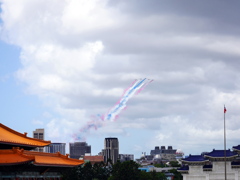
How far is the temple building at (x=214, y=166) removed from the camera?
123062 mm

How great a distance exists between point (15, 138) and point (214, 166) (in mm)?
63197

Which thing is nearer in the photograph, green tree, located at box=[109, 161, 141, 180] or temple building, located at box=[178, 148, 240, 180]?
temple building, located at box=[178, 148, 240, 180]

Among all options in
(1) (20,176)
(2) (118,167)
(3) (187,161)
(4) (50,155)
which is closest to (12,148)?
(1) (20,176)

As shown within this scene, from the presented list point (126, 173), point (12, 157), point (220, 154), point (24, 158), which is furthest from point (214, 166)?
point (12, 157)

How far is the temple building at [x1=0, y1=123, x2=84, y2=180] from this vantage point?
62.6 meters

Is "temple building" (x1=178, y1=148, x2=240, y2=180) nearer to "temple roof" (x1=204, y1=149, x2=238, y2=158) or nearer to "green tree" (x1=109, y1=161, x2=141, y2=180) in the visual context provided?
"temple roof" (x1=204, y1=149, x2=238, y2=158)

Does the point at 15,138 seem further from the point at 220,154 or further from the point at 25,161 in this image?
the point at 220,154

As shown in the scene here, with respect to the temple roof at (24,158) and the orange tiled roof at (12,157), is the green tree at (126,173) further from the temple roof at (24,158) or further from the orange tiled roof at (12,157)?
the orange tiled roof at (12,157)

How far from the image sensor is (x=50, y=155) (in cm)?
7412

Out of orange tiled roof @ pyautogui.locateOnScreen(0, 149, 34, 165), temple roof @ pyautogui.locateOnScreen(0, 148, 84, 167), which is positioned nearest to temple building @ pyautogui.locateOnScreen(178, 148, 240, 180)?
temple roof @ pyautogui.locateOnScreen(0, 148, 84, 167)

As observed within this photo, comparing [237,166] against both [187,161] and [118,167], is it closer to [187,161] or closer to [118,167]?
[187,161]

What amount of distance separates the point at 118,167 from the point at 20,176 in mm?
87190

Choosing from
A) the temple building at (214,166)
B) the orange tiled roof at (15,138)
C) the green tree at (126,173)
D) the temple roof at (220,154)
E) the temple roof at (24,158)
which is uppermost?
the orange tiled roof at (15,138)

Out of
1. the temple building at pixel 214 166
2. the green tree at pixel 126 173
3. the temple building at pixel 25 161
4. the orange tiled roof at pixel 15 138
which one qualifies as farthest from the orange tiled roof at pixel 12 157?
the green tree at pixel 126 173
